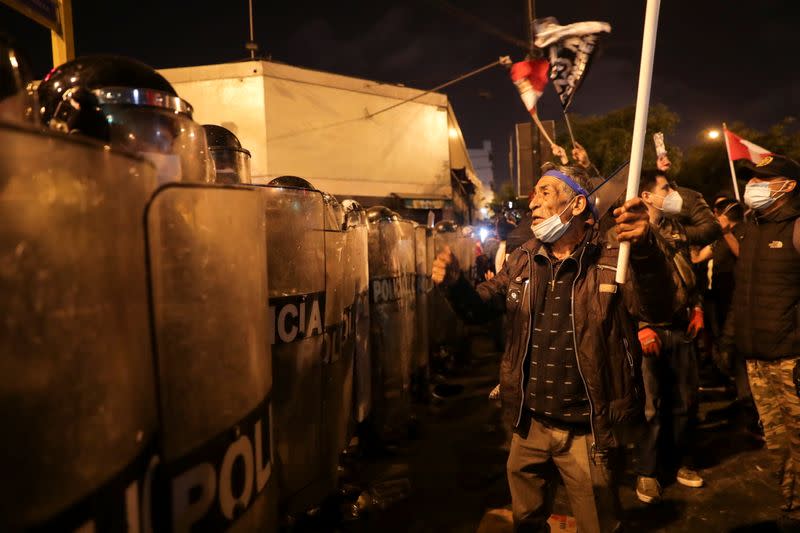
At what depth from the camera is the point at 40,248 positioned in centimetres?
85

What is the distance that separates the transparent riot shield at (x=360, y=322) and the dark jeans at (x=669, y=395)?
2.38 m

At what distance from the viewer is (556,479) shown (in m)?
2.83

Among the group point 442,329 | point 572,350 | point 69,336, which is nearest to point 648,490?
point 572,350

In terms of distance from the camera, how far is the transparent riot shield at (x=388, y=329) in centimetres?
498

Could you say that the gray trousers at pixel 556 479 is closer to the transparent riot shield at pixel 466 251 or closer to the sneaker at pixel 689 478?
the sneaker at pixel 689 478

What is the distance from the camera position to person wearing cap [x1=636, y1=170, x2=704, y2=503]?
3.94 metres

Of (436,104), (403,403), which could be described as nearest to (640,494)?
(403,403)

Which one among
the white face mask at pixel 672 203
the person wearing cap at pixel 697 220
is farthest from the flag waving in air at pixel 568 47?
the person wearing cap at pixel 697 220

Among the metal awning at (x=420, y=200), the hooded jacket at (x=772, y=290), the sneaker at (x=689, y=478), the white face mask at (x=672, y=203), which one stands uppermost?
the metal awning at (x=420, y=200)

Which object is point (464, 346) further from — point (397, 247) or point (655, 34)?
point (655, 34)

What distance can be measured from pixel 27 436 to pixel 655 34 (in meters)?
2.31

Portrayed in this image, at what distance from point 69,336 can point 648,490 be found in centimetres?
430

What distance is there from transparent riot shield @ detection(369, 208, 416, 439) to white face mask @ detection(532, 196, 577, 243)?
2.46 meters

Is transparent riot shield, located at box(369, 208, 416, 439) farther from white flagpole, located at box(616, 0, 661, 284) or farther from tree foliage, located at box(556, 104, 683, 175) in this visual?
tree foliage, located at box(556, 104, 683, 175)
